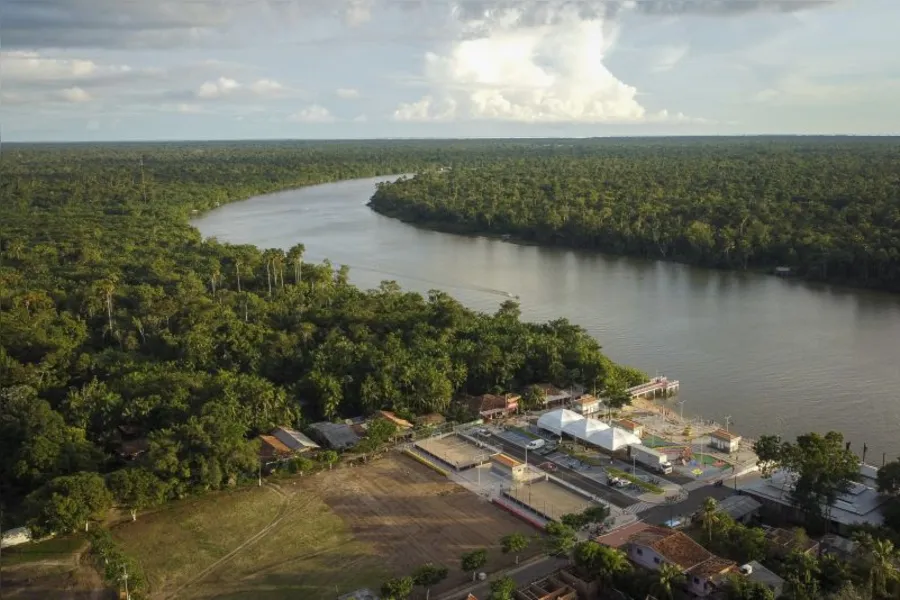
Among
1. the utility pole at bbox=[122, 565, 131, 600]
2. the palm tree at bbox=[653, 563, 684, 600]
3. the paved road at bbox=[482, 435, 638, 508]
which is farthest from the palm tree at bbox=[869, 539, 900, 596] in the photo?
the utility pole at bbox=[122, 565, 131, 600]

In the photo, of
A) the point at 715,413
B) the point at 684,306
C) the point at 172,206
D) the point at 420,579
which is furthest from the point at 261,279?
the point at 172,206

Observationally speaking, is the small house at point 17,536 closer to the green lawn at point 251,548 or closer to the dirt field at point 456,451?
the green lawn at point 251,548

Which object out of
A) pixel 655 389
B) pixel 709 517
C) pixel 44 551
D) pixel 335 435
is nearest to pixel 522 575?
pixel 709 517

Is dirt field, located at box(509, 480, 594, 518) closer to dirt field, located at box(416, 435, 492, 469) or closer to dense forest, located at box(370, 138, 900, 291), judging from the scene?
dirt field, located at box(416, 435, 492, 469)

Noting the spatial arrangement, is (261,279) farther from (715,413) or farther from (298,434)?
(715,413)

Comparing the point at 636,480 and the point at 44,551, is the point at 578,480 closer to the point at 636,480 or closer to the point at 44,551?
the point at 636,480

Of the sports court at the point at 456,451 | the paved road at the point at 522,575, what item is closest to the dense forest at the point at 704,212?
the sports court at the point at 456,451
